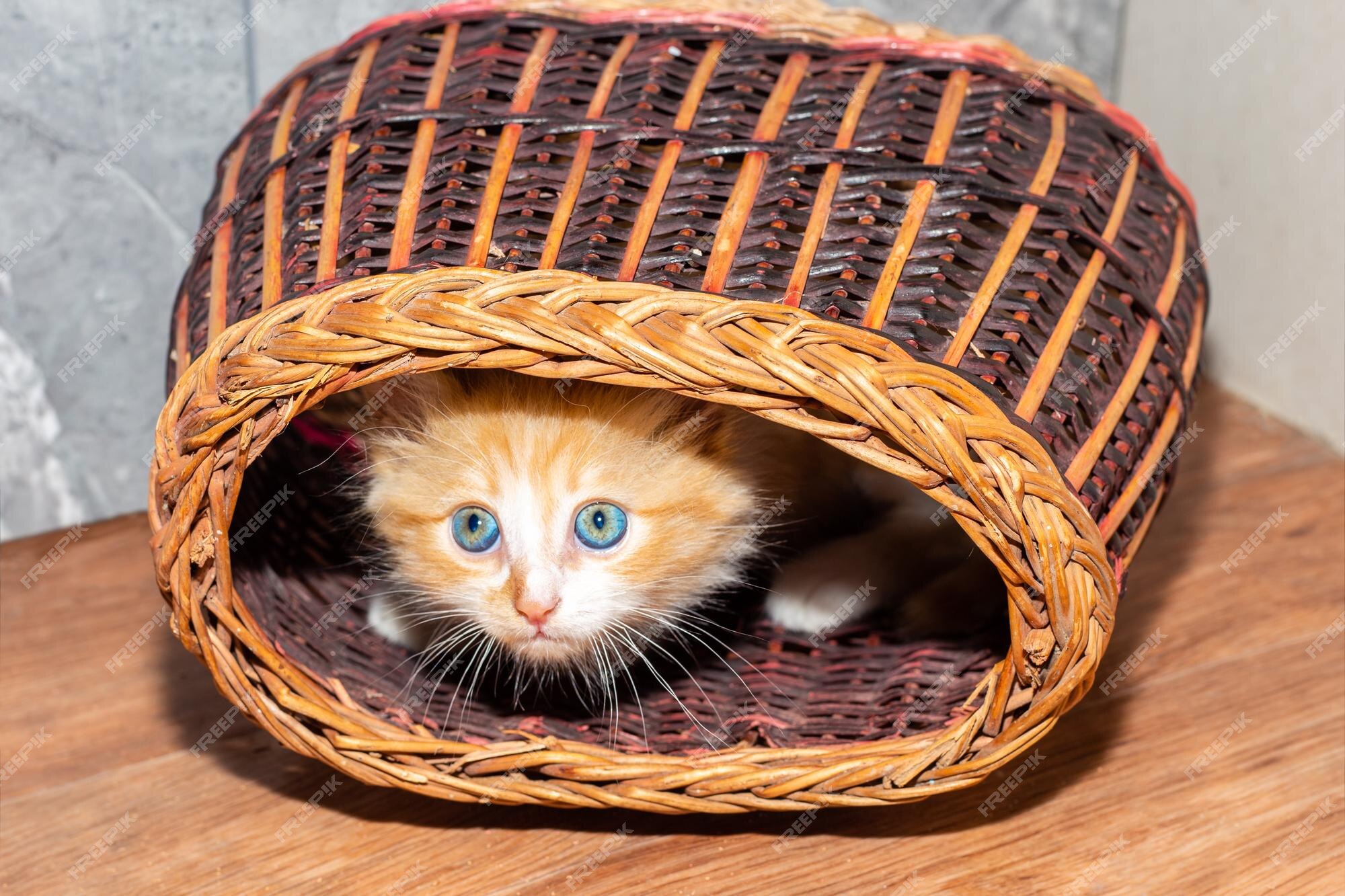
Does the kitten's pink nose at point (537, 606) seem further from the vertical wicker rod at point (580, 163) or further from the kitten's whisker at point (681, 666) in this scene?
the vertical wicker rod at point (580, 163)

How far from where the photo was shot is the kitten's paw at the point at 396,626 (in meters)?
1.50

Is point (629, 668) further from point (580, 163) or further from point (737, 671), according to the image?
point (580, 163)

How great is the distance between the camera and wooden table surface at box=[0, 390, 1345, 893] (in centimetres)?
131

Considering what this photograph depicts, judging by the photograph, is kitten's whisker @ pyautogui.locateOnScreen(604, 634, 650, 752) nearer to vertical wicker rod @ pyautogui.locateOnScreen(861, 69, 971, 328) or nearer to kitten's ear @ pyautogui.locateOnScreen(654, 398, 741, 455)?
kitten's ear @ pyautogui.locateOnScreen(654, 398, 741, 455)

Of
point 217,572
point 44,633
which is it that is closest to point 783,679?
point 217,572

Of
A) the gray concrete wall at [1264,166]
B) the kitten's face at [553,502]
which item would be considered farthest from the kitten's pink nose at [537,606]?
the gray concrete wall at [1264,166]

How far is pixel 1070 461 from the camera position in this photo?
114cm

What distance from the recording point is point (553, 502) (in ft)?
4.07

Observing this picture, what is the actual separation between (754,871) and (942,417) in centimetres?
55

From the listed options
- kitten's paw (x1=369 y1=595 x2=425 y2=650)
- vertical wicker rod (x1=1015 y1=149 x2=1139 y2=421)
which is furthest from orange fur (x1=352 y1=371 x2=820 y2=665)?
vertical wicker rod (x1=1015 y1=149 x2=1139 y2=421)

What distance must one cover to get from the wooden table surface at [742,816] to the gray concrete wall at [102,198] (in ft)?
1.16

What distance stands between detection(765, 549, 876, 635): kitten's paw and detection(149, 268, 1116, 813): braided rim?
1.10ft

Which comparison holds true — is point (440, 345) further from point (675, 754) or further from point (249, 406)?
point (675, 754)

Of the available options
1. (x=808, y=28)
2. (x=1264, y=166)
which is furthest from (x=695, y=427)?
(x=1264, y=166)
